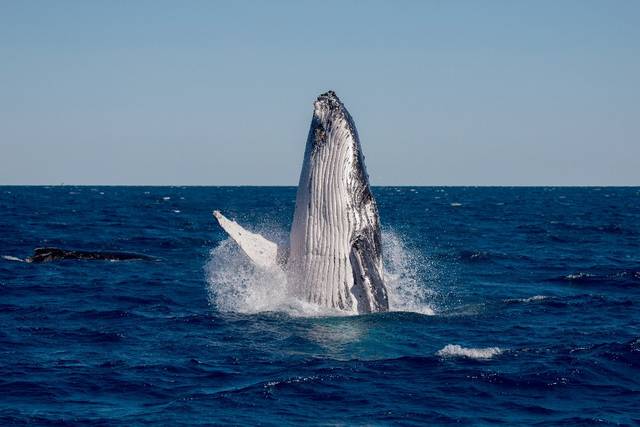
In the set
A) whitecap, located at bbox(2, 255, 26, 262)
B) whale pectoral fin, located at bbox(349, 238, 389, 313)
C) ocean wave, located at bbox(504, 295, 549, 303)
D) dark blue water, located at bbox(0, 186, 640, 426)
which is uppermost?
whale pectoral fin, located at bbox(349, 238, 389, 313)

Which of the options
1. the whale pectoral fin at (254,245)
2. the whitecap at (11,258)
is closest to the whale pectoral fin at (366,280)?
the whale pectoral fin at (254,245)

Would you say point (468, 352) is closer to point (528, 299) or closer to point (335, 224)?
point (335, 224)

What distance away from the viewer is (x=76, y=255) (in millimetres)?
27594

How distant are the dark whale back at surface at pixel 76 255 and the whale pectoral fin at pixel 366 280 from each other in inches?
544

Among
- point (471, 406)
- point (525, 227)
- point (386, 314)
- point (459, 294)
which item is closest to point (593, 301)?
point (459, 294)

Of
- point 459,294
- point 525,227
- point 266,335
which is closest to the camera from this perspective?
point 266,335

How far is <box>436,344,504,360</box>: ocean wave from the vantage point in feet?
44.3

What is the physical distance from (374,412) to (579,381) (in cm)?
335

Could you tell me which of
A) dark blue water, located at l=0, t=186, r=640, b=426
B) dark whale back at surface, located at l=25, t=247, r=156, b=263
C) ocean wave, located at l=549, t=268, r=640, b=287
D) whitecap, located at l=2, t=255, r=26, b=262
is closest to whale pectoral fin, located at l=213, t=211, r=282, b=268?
dark blue water, located at l=0, t=186, r=640, b=426

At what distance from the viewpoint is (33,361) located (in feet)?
43.1

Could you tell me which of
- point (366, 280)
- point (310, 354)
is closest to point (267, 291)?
point (366, 280)

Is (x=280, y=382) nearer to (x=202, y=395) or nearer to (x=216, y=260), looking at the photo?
(x=202, y=395)

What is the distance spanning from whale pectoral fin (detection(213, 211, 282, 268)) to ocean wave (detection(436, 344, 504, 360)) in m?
3.37

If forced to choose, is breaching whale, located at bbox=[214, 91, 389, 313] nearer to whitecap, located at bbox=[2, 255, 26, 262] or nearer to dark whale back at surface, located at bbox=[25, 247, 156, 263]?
dark whale back at surface, located at bbox=[25, 247, 156, 263]
